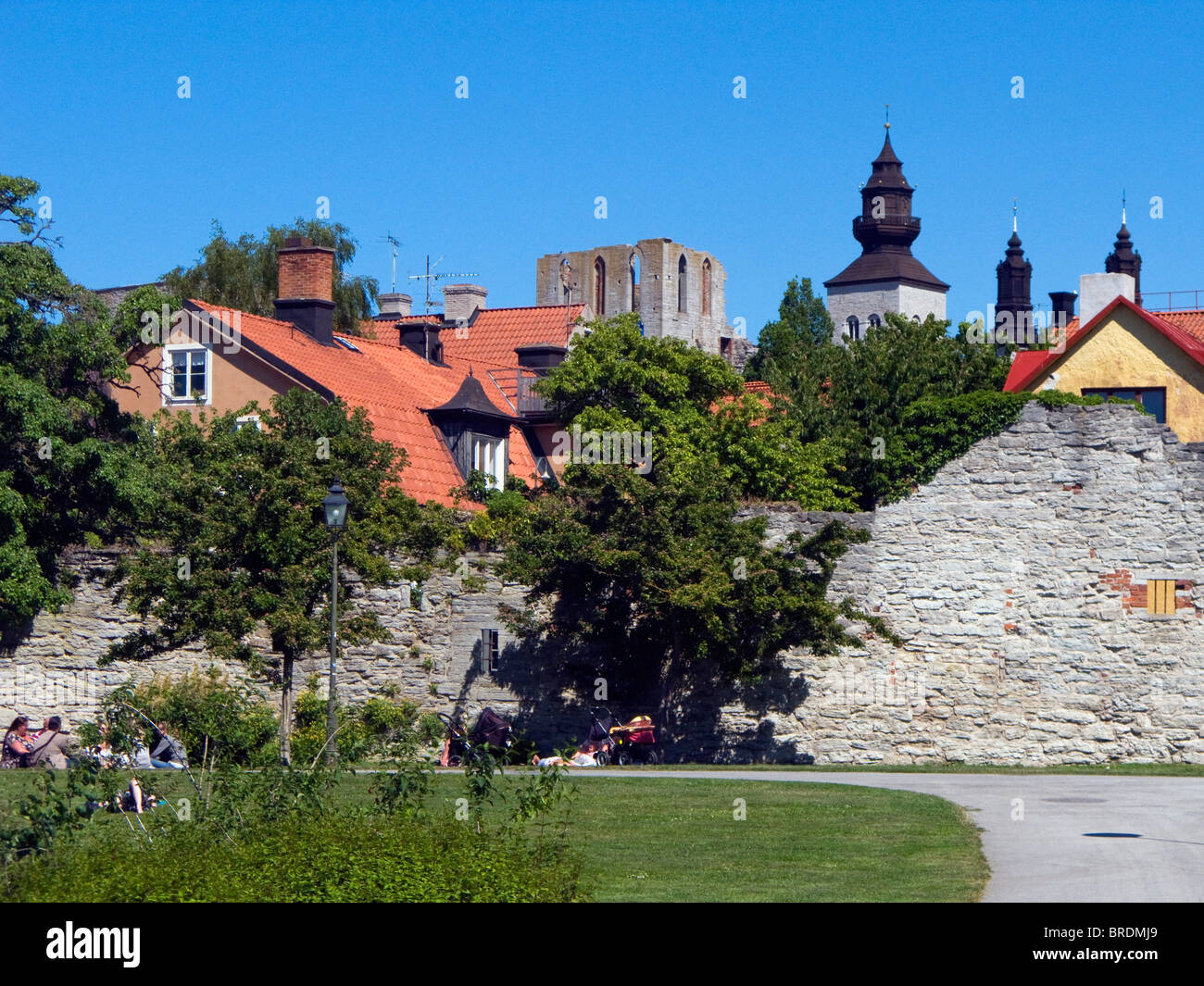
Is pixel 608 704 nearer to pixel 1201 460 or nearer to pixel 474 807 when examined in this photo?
pixel 1201 460

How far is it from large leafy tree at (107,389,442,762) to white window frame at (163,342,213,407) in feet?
28.9

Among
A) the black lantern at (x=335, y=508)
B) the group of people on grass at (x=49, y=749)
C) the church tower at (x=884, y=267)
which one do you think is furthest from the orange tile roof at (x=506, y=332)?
the church tower at (x=884, y=267)

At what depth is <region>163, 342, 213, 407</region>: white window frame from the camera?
35.0 meters

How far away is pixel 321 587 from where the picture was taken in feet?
82.7

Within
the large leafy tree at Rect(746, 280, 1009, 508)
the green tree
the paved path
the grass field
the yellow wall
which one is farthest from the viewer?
the green tree

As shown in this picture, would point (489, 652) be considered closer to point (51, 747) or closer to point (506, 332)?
point (51, 747)

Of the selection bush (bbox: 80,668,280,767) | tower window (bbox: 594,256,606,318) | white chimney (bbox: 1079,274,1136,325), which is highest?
tower window (bbox: 594,256,606,318)

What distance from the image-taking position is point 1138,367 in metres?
31.6

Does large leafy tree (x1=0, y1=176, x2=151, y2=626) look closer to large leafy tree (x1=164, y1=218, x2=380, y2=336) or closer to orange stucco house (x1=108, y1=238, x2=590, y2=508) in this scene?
orange stucco house (x1=108, y1=238, x2=590, y2=508)

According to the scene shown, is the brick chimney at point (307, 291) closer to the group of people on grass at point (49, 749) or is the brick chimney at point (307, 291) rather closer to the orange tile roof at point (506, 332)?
the orange tile roof at point (506, 332)

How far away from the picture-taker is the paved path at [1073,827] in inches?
456

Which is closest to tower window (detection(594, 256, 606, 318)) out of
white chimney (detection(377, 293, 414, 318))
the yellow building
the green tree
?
the green tree
